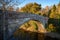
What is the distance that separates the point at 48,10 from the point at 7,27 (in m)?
2.14

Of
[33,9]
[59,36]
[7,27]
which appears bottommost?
[59,36]

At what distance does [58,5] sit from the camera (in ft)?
18.1

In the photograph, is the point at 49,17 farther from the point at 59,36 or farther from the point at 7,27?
the point at 7,27

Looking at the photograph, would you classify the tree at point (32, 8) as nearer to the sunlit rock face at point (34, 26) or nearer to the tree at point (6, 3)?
the sunlit rock face at point (34, 26)

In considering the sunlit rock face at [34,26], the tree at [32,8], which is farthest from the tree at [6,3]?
the sunlit rock face at [34,26]

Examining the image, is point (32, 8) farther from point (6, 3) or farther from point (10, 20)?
point (6, 3)

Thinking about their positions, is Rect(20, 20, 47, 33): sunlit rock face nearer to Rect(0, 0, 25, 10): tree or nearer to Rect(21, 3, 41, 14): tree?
Rect(21, 3, 41, 14): tree

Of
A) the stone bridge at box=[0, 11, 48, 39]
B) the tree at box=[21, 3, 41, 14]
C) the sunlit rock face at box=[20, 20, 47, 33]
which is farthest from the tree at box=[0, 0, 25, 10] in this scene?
the sunlit rock face at box=[20, 20, 47, 33]

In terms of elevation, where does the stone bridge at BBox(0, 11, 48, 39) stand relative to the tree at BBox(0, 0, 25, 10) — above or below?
below

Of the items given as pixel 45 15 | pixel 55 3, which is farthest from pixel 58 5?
pixel 45 15

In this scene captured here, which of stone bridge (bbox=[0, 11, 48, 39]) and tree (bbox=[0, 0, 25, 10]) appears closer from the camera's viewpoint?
tree (bbox=[0, 0, 25, 10])

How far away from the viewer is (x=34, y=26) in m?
5.70

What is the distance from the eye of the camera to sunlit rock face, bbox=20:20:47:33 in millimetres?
5539

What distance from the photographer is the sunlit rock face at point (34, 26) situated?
18.2 feet
